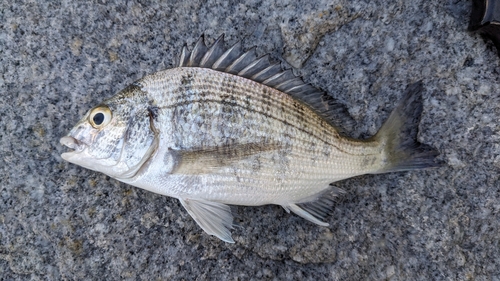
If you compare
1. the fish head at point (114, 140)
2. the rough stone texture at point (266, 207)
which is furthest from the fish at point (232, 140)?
the rough stone texture at point (266, 207)

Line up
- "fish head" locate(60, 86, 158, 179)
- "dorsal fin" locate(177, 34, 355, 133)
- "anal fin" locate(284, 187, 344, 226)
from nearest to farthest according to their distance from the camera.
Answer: "fish head" locate(60, 86, 158, 179)
"dorsal fin" locate(177, 34, 355, 133)
"anal fin" locate(284, 187, 344, 226)

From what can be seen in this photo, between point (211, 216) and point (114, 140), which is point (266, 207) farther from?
point (114, 140)

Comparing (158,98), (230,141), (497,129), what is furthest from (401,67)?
(158,98)

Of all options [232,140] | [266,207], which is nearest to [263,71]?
[232,140]

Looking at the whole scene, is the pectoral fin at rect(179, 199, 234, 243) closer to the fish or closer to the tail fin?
the fish

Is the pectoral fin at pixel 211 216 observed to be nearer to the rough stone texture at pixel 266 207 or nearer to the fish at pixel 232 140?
the fish at pixel 232 140

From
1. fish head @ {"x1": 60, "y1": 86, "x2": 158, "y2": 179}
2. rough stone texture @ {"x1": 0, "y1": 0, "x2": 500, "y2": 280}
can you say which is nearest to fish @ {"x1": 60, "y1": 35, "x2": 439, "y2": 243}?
fish head @ {"x1": 60, "y1": 86, "x2": 158, "y2": 179}

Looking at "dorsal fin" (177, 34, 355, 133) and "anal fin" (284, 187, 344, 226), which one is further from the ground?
"dorsal fin" (177, 34, 355, 133)

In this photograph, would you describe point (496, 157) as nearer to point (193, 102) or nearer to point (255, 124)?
point (255, 124)
